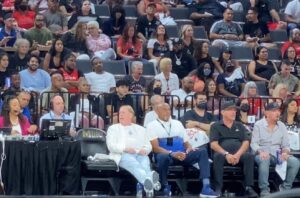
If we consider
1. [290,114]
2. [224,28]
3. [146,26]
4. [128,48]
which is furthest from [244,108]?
[224,28]

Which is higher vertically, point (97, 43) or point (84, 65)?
point (97, 43)

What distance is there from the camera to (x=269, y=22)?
28469mm

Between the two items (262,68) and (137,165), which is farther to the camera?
(262,68)

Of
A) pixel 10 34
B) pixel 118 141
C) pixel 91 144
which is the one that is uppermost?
pixel 10 34

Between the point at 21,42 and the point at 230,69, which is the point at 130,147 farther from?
the point at 230,69

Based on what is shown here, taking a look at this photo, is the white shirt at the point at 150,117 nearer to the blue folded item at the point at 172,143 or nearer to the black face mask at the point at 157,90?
the blue folded item at the point at 172,143

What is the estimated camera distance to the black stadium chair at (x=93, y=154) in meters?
20.6

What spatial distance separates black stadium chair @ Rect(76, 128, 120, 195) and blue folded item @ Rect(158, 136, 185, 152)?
0.83 m

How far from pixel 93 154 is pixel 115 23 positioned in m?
6.28

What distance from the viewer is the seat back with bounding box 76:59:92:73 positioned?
80.2 ft

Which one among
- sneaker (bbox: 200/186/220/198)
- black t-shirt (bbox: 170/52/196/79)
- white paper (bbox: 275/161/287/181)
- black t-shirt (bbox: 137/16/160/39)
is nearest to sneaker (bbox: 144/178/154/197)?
sneaker (bbox: 200/186/220/198)

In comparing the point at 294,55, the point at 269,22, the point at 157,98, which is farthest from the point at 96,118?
the point at 269,22

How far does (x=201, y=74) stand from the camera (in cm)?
2441

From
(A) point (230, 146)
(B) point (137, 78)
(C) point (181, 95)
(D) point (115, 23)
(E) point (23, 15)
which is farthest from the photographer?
(D) point (115, 23)
